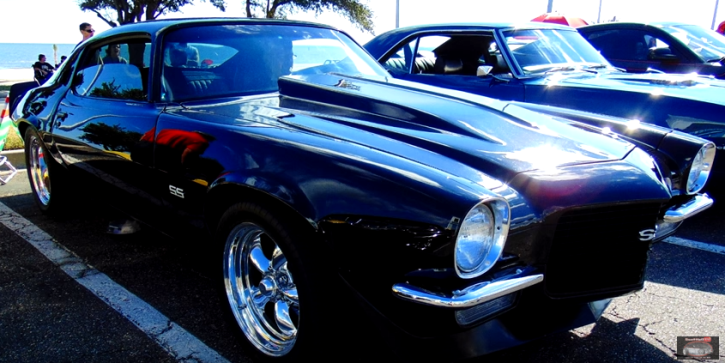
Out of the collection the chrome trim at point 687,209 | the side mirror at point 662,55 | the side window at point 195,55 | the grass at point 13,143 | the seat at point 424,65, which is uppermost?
the side window at point 195,55

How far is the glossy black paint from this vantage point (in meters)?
5.88

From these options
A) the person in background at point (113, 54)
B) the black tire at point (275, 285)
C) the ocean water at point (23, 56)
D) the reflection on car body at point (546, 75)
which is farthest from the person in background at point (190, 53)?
the ocean water at point (23, 56)

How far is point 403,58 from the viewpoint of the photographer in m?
5.47

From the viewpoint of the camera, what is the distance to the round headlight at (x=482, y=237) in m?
1.75

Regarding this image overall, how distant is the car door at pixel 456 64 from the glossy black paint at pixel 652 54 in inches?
75.7

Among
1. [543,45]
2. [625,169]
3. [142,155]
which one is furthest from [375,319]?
[543,45]

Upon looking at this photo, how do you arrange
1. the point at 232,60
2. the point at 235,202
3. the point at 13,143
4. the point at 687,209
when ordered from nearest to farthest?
1. the point at 235,202
2. the point at 687,209
3. the point at 232,60
4. the point at 13,143

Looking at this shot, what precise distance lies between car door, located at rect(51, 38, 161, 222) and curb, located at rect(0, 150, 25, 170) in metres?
3.07

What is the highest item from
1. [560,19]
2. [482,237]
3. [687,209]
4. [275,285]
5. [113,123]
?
[560,19]

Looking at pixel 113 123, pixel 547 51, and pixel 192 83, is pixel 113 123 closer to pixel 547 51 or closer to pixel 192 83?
pixel 192 83

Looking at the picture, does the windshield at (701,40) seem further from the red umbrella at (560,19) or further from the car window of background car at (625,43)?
the red umbrella at (560,19)

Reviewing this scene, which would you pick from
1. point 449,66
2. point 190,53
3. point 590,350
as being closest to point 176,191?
point 190,53

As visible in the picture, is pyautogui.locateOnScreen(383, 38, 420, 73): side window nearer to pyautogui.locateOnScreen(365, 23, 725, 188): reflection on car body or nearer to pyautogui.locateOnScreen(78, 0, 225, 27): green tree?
pyautogui.locateOnScreen(365, 23, 725, 188): reflection on car body

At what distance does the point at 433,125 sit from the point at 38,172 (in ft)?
11.6
